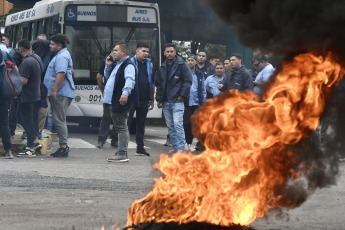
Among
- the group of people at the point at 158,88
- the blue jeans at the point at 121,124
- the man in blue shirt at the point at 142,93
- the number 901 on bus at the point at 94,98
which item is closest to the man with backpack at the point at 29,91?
the group of people at the point at 158,88

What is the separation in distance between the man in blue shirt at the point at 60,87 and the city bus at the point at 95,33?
5.72 meters

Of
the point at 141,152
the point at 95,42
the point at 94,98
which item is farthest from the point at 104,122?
the point at 95,42

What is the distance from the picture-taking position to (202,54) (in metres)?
15.6

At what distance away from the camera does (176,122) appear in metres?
12.7

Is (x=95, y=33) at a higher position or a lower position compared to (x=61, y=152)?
higher

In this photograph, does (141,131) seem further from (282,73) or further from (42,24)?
(42,24)

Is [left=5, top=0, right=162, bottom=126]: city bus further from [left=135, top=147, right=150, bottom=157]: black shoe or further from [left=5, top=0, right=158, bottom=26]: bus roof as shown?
[left=135, top=147, right=150, bottom=157]: black shoe

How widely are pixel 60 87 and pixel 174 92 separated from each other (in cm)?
188

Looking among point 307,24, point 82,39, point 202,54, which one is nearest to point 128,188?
point 307,24

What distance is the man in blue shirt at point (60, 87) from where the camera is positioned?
12453mm

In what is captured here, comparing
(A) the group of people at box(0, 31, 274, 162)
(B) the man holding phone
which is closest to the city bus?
(B) the man holding phone

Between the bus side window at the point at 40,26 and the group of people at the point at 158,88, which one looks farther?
the bus side window at the point at 40,26

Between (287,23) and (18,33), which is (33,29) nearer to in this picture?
(18,33)

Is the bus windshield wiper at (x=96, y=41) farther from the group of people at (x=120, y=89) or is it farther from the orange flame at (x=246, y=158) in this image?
the orange flame at (x=246, y=158)
